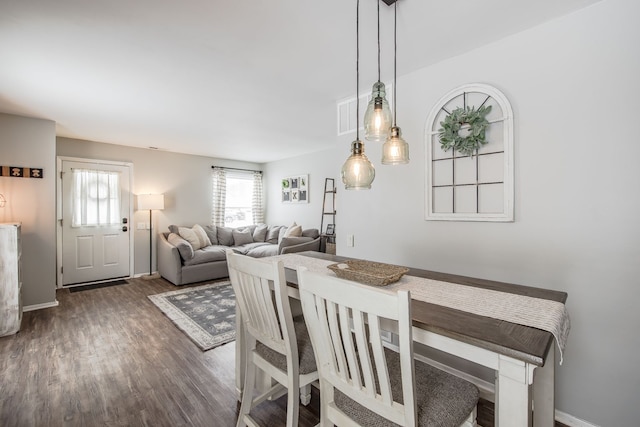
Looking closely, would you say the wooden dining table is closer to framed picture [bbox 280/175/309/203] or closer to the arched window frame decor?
the arched window frame decor

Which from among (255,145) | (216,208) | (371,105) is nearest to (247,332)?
(371,105)

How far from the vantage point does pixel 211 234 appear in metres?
5.90

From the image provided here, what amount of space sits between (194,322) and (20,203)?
2534 mm

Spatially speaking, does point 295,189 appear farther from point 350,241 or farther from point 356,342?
point 356,342

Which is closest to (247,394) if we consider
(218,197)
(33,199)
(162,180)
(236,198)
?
(33,199)

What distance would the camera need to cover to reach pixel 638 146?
1.50m

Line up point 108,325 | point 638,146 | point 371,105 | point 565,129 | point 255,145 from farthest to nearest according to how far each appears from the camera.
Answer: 1. point 255,145
2. point 108,325
3. point 565,129
4. point 371,105
5. point 638,146

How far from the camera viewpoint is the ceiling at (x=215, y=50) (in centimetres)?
164

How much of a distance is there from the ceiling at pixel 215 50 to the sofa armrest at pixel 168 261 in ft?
7.18

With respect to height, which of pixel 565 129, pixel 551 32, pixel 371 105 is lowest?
pixel 565 129

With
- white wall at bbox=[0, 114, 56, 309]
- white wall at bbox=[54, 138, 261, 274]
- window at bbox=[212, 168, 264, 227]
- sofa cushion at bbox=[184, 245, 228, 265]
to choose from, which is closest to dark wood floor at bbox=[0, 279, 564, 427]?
white wall at bbox=[0, 114, 56, 309]

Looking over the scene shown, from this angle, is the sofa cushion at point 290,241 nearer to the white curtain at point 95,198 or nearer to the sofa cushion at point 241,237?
the sofa cushion at point 241,237

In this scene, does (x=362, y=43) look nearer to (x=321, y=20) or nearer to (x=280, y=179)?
(x=321, y=20)

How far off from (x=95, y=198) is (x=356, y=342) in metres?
5.49
